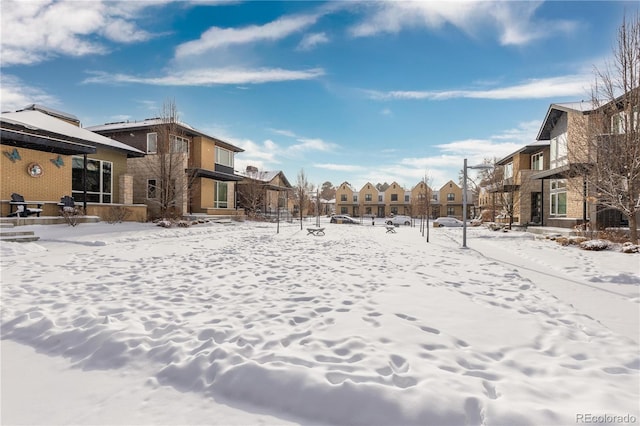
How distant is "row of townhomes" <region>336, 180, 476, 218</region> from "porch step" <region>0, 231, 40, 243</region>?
57.0m

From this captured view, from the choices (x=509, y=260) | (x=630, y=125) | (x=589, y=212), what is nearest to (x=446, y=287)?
(x=509, y=260)

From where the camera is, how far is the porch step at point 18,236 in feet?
34.1

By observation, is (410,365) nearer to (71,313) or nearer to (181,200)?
(71,313)

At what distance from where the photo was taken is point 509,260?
948 centimetres

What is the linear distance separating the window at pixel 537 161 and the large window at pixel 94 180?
32.0 metres

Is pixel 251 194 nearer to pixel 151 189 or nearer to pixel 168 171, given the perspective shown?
pixel 151 189

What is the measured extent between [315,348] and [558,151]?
25.4 metres

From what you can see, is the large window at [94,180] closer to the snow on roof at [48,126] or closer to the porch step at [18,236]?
the snow on roof at [48,126]

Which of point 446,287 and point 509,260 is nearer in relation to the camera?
point 446,287

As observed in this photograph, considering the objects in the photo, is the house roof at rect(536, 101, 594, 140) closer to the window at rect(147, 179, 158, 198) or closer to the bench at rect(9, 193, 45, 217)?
the window at rect(147, 179, 158, 198)

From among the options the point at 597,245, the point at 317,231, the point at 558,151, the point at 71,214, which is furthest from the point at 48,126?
the point at 558,151

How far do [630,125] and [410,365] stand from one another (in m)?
14.3

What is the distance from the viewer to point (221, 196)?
28.6 m

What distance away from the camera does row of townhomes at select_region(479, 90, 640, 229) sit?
12.4m
